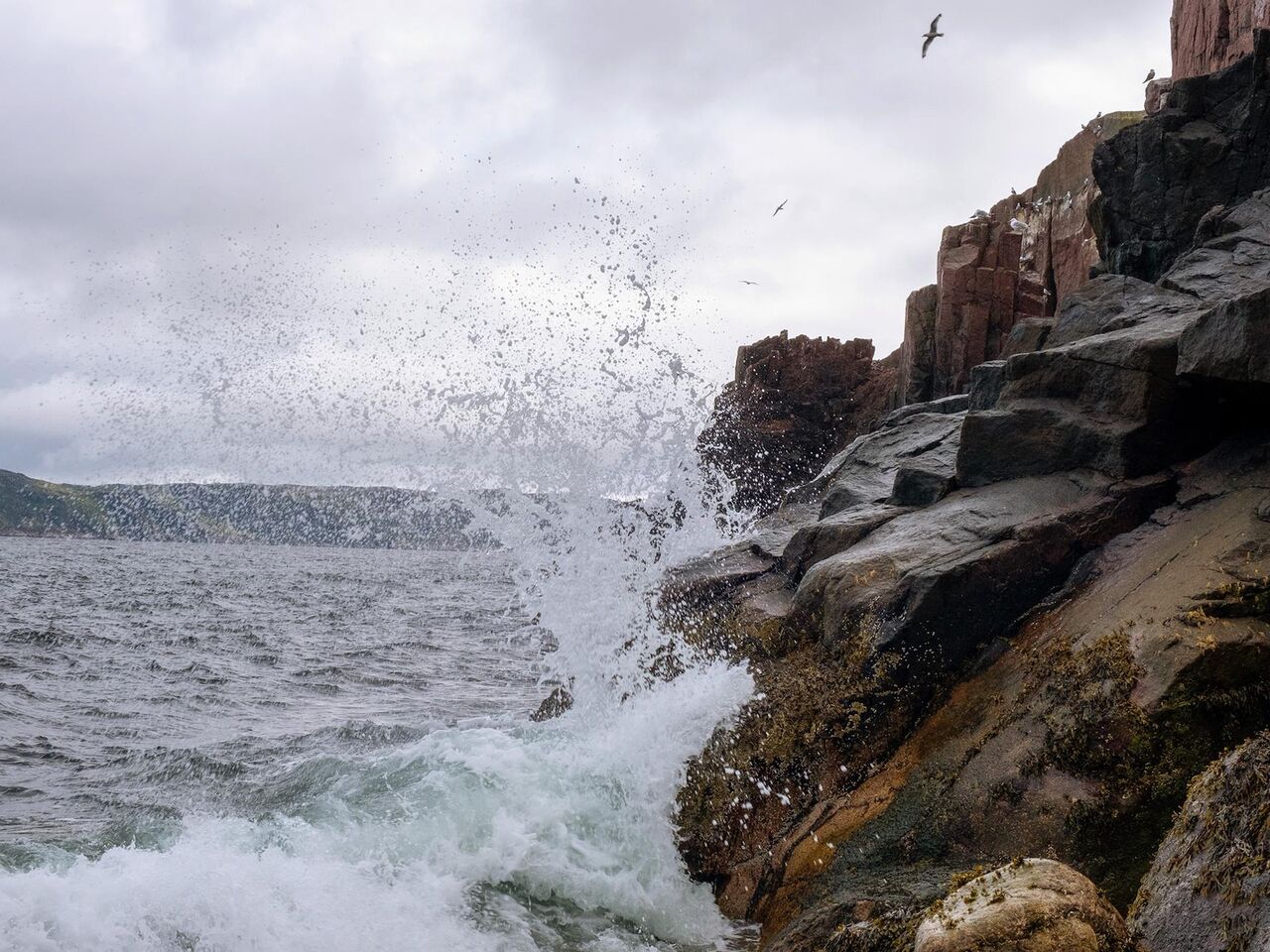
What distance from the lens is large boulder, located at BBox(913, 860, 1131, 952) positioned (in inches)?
132

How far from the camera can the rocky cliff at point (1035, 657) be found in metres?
3.95

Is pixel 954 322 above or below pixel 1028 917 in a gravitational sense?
above

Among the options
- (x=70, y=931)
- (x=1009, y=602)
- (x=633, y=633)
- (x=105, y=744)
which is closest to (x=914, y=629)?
(x=1009, y=602)

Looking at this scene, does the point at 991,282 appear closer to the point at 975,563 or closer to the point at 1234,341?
the point at 1234,341

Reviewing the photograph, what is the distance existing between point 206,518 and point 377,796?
157m

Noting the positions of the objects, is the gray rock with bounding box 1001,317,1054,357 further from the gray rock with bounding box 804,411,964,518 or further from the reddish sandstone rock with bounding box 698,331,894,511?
the reddish sandstone rock with bounding box 698,331,894,511

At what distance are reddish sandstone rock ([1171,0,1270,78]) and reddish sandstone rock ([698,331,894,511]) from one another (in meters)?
11.6

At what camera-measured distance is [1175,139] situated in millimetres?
11445

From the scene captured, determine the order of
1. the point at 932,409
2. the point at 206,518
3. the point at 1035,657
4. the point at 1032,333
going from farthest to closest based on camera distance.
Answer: the point at 206,518, the point at 932,409, the point at 1032,333, the point at 1035,657

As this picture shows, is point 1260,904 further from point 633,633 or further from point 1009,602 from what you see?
point 633,633

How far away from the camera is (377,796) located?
8039 mm

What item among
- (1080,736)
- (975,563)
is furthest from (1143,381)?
(1080,736)

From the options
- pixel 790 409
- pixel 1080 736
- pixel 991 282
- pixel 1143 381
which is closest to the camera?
pixel 1080 736

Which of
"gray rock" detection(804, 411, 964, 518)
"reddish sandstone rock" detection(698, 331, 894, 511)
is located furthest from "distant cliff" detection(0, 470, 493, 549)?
"gray rock" detection(804, 411, 964, 518)
